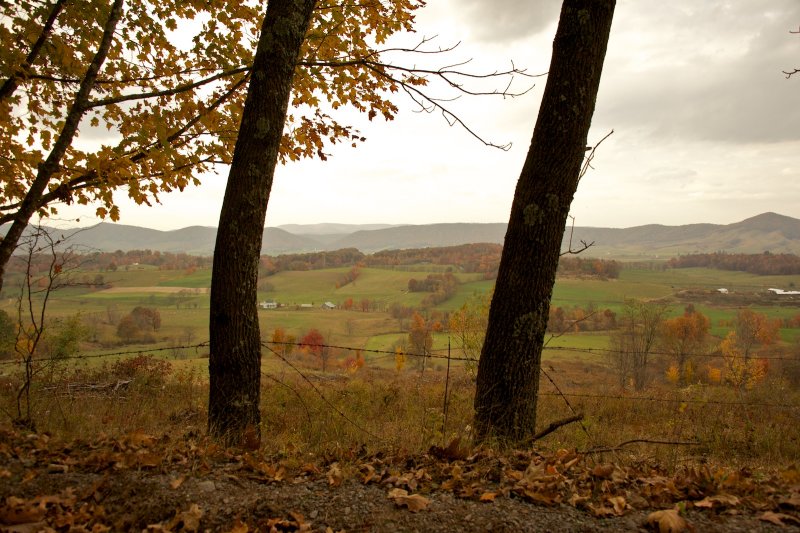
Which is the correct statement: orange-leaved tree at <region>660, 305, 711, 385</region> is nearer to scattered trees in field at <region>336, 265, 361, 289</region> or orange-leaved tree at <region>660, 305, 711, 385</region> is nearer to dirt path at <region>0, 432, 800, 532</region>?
dirt path at <region>0, 432, 800, 532</region>

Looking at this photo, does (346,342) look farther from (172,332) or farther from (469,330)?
(469,330)

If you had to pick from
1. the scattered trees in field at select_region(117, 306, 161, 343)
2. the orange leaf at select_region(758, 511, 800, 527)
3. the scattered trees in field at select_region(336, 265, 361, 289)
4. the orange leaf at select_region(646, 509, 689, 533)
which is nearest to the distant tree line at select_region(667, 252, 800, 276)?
the scattered trees in field at select_region(336, 265, 361, 289)

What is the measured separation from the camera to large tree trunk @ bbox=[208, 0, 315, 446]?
432 cm

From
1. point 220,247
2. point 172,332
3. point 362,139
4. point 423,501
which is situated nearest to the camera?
point 423,501

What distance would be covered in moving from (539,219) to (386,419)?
542cm

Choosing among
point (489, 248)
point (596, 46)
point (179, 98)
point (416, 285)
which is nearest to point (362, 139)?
point (179, 98)

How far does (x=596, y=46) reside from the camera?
4.08 m

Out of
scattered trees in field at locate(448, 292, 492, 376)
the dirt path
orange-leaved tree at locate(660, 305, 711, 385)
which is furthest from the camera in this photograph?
orange-leaved tree at locate(660, 305, 711, 385)

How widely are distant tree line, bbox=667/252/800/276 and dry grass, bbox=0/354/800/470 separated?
500 ft

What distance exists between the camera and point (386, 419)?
8.20 m

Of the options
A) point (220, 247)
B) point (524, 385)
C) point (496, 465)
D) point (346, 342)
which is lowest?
point (346, 342)

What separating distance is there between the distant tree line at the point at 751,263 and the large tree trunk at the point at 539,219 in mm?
160460

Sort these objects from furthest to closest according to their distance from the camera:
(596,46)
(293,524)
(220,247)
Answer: (220,247) < (596,46) < (293,524)

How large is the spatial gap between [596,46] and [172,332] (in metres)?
73.4
